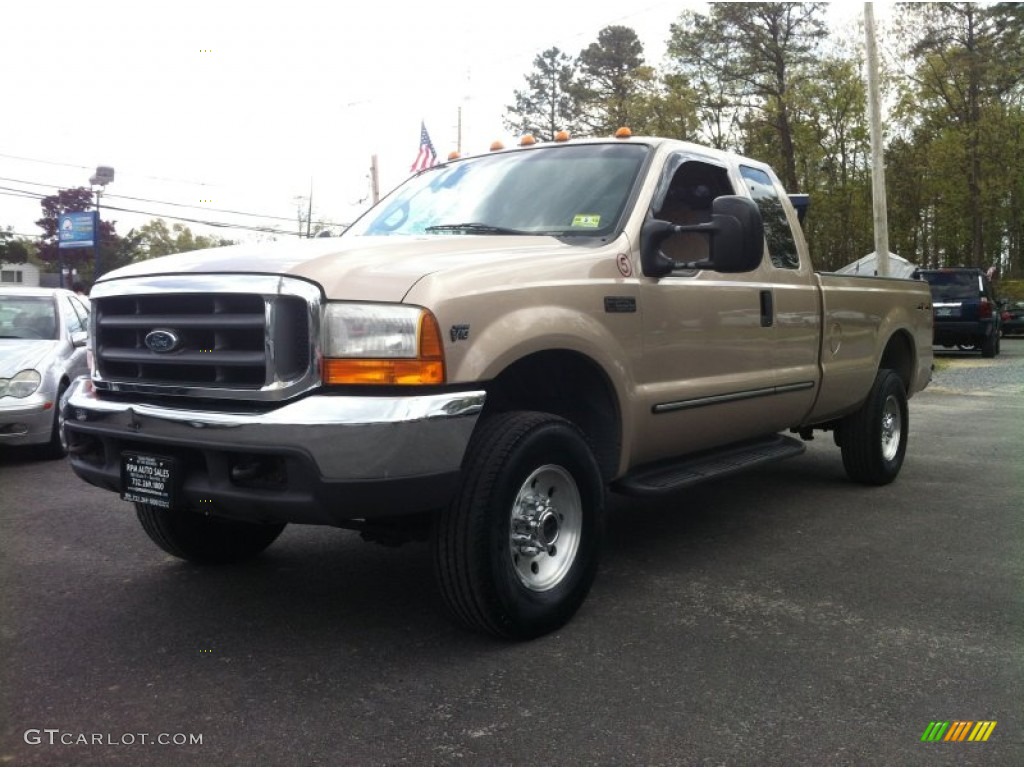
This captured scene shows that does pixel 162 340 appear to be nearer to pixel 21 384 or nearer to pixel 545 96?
pixel 21 384

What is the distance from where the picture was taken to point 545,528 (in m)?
3.71

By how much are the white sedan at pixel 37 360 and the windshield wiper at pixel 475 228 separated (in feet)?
11.7

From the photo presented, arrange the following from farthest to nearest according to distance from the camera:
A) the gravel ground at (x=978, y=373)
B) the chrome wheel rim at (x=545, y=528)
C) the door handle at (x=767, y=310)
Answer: the gravel ground at (x=978, y=373) < the door handle at (x=767, y=310) < the chrome wheel rim at (x=545, y=528)

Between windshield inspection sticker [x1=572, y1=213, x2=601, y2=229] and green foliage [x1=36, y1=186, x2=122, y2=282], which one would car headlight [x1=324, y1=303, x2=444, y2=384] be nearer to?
windshield inspection sticker [x1=572, y1=213, x2=601, y2=229]

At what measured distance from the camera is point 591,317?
3.82 meters

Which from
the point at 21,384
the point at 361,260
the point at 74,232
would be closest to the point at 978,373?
the point at 21,384

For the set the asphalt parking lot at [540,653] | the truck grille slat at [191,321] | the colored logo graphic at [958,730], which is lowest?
the colored logo graphic at [958,730]

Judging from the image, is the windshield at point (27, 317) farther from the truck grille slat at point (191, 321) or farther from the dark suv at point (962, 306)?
the dark suv at point (962, 306)

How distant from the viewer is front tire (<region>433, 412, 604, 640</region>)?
330 cm

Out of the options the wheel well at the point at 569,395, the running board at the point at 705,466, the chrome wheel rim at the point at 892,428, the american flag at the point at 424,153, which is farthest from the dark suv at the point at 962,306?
the wheel well at the point at 569,395

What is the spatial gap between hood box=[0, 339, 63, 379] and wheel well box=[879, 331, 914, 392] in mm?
6663

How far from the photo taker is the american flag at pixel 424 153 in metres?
22.3

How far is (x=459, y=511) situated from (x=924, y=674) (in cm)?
169

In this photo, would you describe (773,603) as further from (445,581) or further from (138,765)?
(138,765)
